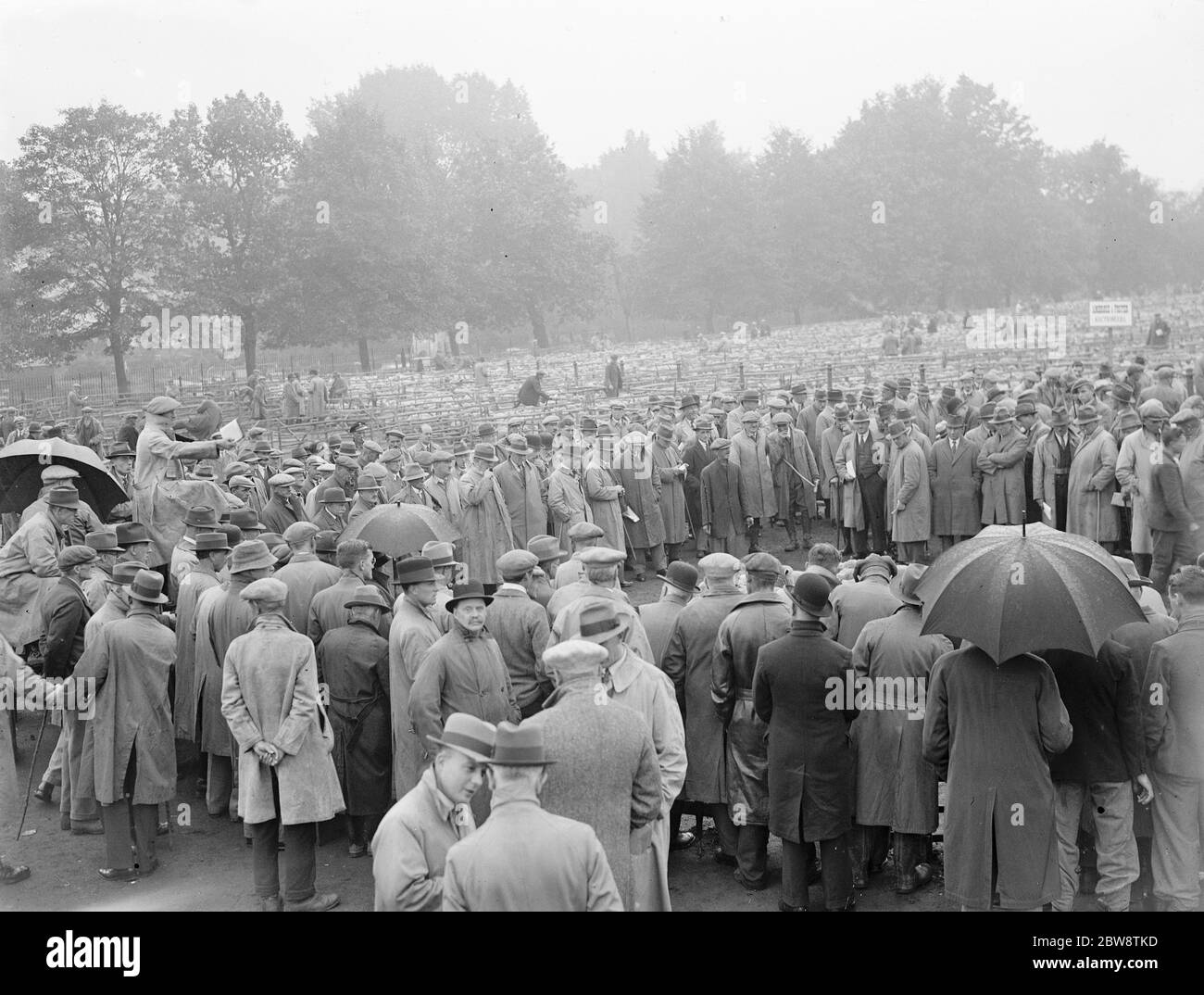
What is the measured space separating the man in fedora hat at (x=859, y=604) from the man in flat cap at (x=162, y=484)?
614cm

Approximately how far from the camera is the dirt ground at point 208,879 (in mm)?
6922

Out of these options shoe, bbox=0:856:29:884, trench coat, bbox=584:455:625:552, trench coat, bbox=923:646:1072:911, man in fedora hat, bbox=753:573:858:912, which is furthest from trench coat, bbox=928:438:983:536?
shoe, bbox=0:856:29:884

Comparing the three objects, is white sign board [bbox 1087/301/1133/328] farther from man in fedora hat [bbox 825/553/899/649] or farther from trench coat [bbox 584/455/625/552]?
man in fedora hat [bbox 825/553/899/649]

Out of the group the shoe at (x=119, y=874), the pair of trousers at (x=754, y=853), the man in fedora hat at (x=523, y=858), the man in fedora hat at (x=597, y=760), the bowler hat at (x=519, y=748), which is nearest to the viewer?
the man in fedora hat at (x=523, y=858)

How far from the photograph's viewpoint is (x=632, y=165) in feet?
395

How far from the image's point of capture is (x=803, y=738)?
6.48 m

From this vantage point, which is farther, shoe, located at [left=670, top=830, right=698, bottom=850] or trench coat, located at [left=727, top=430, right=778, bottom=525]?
trench coat, located at [left=727, top=430, right=778, bottom=525]

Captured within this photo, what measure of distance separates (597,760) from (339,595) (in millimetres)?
3673

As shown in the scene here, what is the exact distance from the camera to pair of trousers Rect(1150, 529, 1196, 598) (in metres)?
12.0

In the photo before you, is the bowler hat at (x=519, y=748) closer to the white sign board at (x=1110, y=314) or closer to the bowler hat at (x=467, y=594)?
the bowler hat at (x=467, y=594)

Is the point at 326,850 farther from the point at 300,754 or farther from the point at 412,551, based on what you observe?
the point at 412,551

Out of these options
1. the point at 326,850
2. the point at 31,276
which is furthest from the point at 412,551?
the point at 31,276

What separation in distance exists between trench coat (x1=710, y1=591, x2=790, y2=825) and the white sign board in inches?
2198

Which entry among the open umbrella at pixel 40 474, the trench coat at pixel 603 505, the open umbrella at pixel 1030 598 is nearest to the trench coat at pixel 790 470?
the trench coat at pixel 603 505
